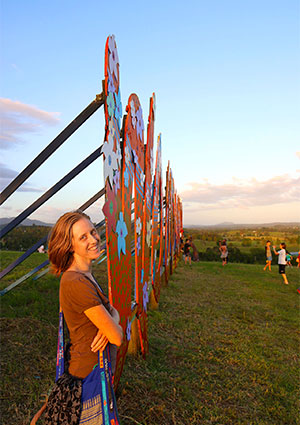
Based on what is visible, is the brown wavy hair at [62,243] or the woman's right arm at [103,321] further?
the brown wavy hair at [62,243]

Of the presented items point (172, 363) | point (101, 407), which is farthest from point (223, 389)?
point (101, 407)

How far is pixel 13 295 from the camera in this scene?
5250 mm

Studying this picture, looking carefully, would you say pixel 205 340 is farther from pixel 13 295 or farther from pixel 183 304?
pixel 13 295

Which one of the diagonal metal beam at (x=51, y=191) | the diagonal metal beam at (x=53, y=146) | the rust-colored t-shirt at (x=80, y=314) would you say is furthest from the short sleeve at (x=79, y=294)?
the diagonal metal beam at (x=51, y=191)

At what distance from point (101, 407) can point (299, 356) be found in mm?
3808

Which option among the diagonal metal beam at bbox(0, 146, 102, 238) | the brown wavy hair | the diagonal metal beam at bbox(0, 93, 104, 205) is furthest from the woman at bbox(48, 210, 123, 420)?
the diagonal metal beam at bbox(0, 146, 102, 238)

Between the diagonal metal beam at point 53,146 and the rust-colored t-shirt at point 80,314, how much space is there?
1639mm

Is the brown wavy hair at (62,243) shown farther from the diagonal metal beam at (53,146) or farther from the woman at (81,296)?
the diagonal metal beam at (53,146)

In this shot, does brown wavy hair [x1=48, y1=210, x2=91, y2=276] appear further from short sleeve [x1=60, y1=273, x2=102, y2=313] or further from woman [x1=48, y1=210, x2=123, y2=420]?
short sleeve [x1=60, y1=273, x2=102, y2=313]

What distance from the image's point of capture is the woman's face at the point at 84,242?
4.79 ft

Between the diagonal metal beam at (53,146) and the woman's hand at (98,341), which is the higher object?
the diagonal metal beam at (53,146)

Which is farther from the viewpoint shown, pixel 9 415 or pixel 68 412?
pixel 9 415

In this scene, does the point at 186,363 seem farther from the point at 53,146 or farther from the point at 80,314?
the point at 53,146

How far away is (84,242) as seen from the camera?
1461mm
